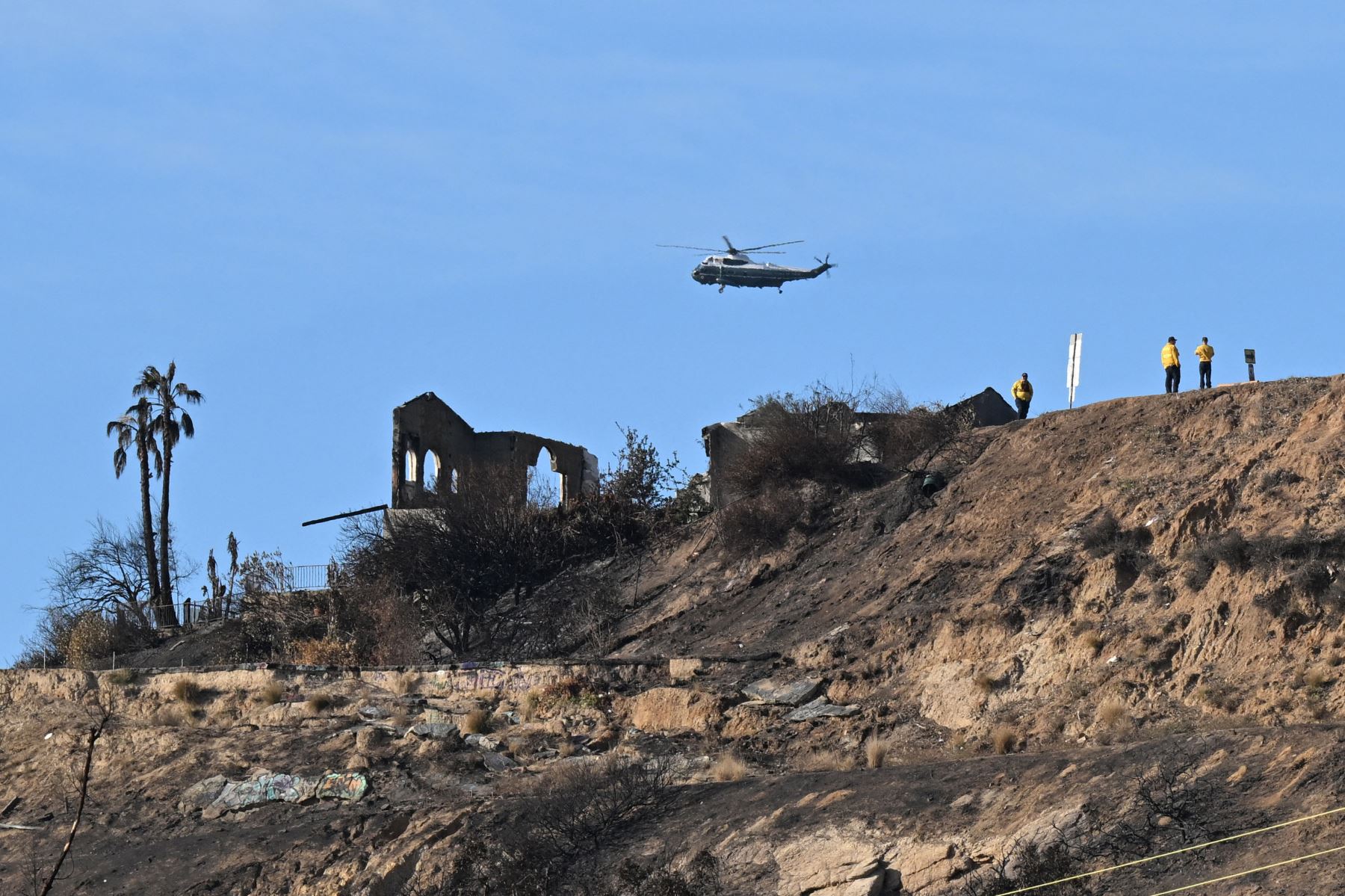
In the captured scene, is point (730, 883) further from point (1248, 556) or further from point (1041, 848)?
point (1248, 556)

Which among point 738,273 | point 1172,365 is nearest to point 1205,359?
point 1172,365

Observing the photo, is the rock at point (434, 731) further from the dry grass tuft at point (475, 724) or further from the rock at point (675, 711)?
the rock at point (675, 711)

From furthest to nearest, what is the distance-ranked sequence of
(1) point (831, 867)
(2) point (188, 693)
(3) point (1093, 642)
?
(2) point (188, 693) → (3) point (1093, 642) → (1) point (831, 867)

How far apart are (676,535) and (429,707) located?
34.0ft

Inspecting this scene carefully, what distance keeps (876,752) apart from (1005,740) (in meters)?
1.54

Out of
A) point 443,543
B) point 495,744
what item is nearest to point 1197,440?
point 495,744

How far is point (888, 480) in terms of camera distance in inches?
1315

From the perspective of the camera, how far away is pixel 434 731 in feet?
81.9

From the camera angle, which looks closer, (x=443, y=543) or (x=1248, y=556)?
(x=1248, y=556)

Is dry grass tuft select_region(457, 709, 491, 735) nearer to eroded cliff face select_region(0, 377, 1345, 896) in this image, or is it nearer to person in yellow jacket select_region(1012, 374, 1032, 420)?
eroded cliff face select_region(0, 377, 1345, 896)

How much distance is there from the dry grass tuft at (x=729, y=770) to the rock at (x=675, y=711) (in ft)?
6.11

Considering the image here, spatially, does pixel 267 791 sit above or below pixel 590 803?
above

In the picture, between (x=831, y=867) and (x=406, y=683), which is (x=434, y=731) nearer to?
(x=406, y=683)

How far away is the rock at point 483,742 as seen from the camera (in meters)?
24.3
